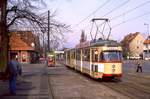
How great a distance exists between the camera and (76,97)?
20016mm

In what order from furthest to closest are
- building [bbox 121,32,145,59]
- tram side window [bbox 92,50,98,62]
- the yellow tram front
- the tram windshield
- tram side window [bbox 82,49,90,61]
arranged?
building [bbox 121,32,145,59] → tram side window [bbox 82,49,90,61] → tram side window [bbox 92,50,98,62] → the tram windshield → the yellow tram front

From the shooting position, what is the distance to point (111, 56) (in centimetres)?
3166

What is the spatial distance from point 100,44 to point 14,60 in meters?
12.4

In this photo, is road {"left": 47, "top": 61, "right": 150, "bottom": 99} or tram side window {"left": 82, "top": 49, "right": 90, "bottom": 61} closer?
road {"left": 47, "top": 61, "right": 150, "bottom": 99}

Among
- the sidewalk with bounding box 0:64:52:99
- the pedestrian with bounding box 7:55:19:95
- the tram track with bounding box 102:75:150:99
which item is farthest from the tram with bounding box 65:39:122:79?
the pedestrian with bounding box 7:55:19:95

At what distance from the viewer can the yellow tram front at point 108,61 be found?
31.2m

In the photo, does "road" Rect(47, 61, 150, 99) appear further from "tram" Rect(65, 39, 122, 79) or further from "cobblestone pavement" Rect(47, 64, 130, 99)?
"tram" Rect(65, 39, 122, 79)

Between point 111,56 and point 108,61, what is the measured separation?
1.72 ft

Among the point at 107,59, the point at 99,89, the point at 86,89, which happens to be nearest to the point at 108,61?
the point at 107,59

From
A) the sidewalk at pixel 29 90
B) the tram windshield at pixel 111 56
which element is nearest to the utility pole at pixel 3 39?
the sidewalk at pixel 29 90

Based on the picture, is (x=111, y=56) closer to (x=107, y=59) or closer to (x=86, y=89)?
(x=107, y=59)

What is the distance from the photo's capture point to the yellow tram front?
103ft

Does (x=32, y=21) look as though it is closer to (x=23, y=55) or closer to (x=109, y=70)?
(x=109, y=70)

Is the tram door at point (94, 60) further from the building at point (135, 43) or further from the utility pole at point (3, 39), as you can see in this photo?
the building at point (135, 43)
